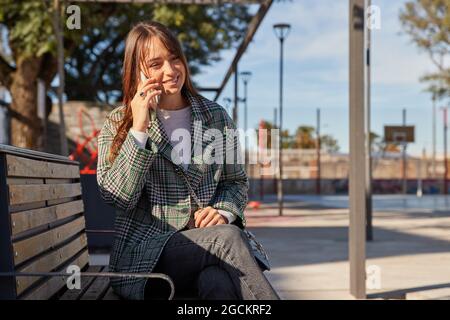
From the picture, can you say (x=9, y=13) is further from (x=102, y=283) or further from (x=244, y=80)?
(x=244, y=80)

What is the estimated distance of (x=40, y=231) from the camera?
2396 mm

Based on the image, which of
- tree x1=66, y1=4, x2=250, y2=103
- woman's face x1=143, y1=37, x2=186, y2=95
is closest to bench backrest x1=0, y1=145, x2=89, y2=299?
woman's face x1=143, y1=37, x2=186, y2=95

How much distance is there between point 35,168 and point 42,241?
0.25 metres

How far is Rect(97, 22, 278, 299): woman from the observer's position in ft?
6.71

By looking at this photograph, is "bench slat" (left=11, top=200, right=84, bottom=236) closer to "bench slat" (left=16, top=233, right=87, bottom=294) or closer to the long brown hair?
"bench slat" (left=16, top=233, right=87, bottom=294)

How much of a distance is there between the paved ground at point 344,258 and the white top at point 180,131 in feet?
9.38

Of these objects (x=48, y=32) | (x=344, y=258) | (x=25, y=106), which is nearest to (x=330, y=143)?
(x=25, y=106)

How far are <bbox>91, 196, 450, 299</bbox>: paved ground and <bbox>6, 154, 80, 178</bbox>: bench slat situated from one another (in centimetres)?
246

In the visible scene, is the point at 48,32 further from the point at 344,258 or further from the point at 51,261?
the point at 51,261

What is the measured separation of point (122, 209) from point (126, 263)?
0.57 feet

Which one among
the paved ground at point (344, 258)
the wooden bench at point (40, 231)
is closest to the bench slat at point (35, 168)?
the wooden bench at point (40, 231)

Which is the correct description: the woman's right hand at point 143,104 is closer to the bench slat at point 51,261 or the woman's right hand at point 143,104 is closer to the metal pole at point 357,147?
the bench slat at point 51,261

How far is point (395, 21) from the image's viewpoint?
26531 millimetres
